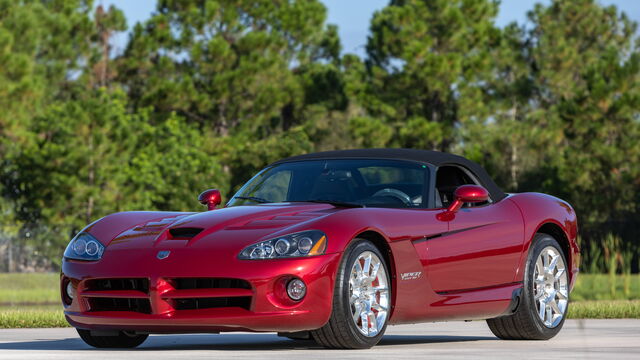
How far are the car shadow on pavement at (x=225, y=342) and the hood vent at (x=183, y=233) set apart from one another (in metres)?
0.86

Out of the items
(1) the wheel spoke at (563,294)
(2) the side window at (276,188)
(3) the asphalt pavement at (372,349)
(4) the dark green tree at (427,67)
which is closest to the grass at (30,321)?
(3) the asphalt pavement at (372,349)

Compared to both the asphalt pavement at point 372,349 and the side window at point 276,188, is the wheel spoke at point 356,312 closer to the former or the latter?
the asphalt pavement at point 372,349

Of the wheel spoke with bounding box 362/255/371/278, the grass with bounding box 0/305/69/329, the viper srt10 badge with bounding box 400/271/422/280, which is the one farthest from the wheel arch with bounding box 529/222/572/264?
the grass with bounding box 0/305/69/329

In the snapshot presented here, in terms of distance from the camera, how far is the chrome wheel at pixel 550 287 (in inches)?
388

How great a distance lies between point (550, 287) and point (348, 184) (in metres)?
2.01

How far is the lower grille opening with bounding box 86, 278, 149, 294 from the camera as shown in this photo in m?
7.97

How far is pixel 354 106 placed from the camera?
188 ft

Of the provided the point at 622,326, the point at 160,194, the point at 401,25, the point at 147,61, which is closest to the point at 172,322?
the point at 622,326

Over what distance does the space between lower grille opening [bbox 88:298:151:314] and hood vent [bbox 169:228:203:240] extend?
48 centimetres

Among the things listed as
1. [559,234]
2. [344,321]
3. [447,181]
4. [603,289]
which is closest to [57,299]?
[603,289]

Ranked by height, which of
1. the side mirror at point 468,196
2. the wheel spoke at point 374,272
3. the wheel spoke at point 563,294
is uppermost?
the side mirror at point 468,196

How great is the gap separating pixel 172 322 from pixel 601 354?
8.93ft

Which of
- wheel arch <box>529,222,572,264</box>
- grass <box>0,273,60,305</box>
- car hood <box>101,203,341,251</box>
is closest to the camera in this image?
car hood <box>101,203,341,251</box>

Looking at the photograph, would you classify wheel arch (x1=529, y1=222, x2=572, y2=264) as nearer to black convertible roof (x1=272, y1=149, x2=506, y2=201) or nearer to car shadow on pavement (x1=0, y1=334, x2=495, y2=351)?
black convertible roof (x1=272, y1=149, x2=506, y2=201)
